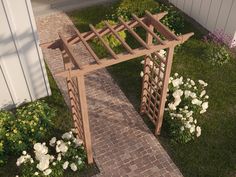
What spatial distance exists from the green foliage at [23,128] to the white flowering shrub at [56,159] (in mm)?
441

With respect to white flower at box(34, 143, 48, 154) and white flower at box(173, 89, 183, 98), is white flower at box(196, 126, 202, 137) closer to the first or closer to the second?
white flower at box(173, 89, 183, 98)

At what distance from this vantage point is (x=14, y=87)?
768cm

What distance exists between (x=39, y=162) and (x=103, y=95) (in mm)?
2891

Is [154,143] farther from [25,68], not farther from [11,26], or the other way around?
[11,26]

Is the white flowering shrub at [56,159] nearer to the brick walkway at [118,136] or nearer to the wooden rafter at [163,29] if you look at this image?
the brick walkway at [118,136]

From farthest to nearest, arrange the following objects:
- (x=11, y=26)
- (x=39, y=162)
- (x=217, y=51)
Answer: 1. (x=217, y=51)
2. (x=11, y=26)
3. (x=39, y=162)

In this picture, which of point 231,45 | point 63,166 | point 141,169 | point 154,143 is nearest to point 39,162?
point 63,166

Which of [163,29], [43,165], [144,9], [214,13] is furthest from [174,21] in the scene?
[43,165]

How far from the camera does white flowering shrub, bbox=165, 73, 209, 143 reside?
7.15 metres

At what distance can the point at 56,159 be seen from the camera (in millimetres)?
6711

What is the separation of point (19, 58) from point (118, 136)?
2.94m

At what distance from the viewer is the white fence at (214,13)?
31.1 ft

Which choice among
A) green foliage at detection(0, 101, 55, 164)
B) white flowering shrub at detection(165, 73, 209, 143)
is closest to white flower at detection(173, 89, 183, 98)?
white flowering shrub at detection(165, 73, 209, 143)

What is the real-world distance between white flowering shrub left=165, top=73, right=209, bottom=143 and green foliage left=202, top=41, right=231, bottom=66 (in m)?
1.87
